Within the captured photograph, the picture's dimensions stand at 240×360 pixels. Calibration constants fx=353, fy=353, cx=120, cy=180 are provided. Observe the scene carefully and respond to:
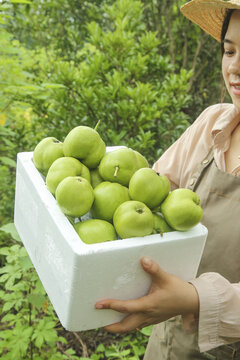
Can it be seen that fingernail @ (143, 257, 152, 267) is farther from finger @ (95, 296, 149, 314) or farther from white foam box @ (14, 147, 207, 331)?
finger @ (95, 296, 149, 314)

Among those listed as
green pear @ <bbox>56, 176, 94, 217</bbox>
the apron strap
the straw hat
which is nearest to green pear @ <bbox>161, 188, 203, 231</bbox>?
green pear @ <bbox>56, 176, 94, 217</bbox>

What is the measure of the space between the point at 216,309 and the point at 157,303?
0.23 meters

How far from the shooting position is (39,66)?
3531 millimetres

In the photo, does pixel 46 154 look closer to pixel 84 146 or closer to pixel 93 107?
pixel 84 146

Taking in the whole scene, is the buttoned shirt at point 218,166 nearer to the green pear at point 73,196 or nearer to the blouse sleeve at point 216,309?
the blouse sleeve at point 216,309

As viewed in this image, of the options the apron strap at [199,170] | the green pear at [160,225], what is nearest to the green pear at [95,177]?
the green pear at [160,225]

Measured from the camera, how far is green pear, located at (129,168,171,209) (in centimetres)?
104

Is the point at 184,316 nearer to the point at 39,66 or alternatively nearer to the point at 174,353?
the point at 174,353

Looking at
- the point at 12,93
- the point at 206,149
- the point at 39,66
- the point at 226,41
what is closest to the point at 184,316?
the point at 206,149

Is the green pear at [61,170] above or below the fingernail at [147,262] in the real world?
above

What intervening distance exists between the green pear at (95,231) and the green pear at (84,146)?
254 millimetres

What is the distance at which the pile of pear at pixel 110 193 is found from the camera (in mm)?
985

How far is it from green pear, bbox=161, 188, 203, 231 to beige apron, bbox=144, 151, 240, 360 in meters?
0.36

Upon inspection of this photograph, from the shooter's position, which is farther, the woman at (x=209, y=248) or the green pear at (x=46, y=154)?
the green pear at (x=46, y=154)
